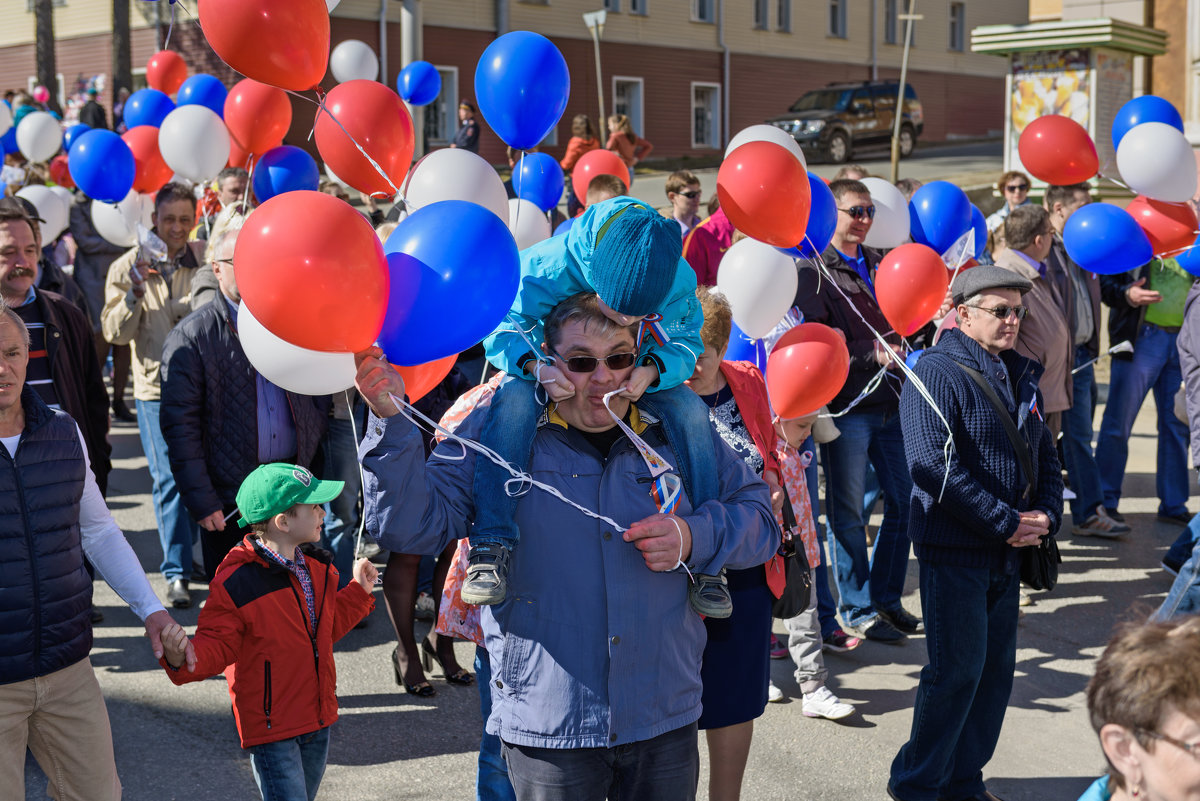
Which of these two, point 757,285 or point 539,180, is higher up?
point 539,180

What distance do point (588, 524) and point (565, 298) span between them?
56cm

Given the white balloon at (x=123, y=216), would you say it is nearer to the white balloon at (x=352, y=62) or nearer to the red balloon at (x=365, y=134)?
the white balloon at (x=352, y=62)

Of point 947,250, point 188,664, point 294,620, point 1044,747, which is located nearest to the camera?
point 188,664

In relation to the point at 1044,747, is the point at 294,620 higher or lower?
higher

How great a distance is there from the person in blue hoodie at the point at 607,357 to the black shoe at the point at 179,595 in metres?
3.96

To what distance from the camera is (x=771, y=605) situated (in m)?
4.04

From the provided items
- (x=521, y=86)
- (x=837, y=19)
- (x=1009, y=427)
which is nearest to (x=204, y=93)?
(x=521, y=86)

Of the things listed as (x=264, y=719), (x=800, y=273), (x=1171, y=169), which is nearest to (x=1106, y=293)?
(x=1171, y=169)

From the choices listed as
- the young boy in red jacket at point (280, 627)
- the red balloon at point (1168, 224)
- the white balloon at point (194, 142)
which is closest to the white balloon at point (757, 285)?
the young boy in red jacket at point (280, 627)

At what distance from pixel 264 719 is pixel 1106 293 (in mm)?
6404

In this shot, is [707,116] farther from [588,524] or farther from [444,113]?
[588,524]

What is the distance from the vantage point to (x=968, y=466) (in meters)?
4.25

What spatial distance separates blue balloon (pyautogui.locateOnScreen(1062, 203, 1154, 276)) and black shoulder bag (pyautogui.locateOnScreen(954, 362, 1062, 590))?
8.65ft

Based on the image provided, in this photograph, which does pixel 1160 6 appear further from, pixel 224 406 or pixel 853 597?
pixel 224 406
